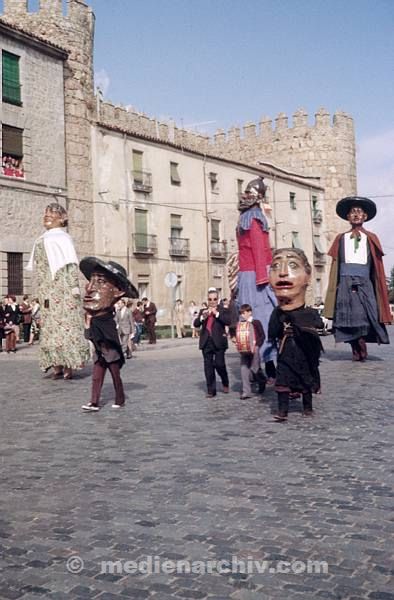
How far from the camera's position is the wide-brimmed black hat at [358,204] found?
12.0 m

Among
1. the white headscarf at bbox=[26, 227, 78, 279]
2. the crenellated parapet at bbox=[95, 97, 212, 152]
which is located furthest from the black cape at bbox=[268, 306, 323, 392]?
the crenellated parapet at bbox=[95, 97, 212, 152]

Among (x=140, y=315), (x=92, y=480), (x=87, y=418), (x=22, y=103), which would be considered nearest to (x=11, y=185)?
(x=22, y=103)

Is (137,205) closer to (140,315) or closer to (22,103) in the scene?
(22,103)

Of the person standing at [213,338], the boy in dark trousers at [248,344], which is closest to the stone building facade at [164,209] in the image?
the person standing at [213,338]

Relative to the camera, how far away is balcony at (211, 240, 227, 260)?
38031mm

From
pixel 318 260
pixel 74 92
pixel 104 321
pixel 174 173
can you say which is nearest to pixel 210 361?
pixel 104 321

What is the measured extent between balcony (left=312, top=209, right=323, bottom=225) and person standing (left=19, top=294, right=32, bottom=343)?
1081 inches

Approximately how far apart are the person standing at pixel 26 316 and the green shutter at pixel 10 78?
7.64 m

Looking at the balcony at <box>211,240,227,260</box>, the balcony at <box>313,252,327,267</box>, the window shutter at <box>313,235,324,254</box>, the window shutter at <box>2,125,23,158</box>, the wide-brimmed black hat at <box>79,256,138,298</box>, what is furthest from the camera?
the window shutter at <box>313,235,324,254</box>

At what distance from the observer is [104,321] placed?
828 cm

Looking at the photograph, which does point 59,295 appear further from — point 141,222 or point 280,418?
point 141,222

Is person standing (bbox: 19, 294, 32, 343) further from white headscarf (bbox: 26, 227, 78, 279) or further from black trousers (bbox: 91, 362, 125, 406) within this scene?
black trousers (bbox: 91, 362, 125, 406)

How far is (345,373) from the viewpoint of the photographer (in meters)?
10.9

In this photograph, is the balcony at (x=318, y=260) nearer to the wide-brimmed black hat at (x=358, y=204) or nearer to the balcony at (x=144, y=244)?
the balcony at (x=144, y=244)
